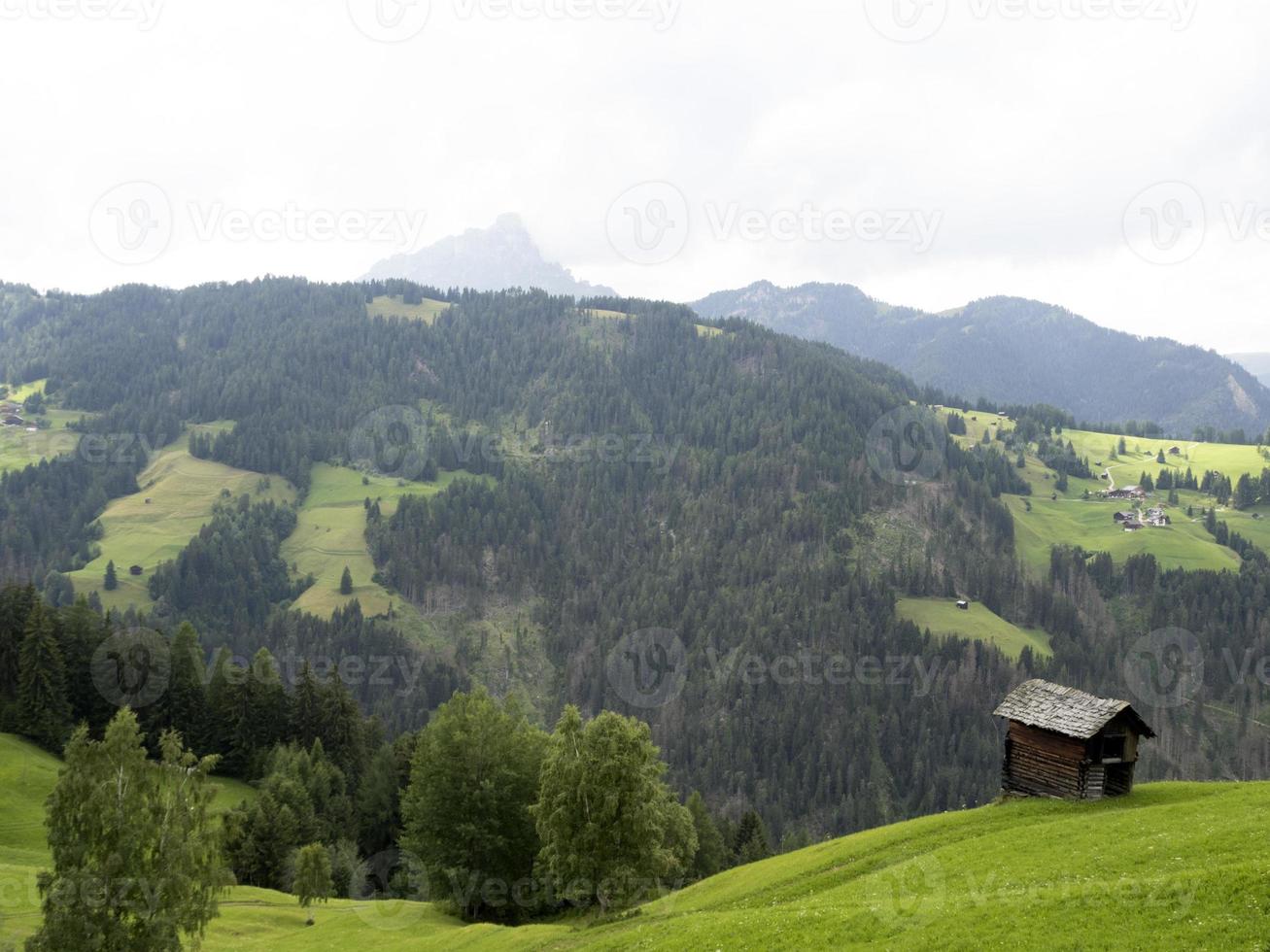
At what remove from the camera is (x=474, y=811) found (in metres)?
62.4

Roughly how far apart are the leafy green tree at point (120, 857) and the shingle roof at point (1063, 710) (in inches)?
1649

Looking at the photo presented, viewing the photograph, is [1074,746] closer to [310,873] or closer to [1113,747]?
[1113,747]

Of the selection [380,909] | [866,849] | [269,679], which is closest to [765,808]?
[269,679]

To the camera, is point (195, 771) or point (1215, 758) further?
point (1215, 758)

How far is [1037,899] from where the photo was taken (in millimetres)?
28297

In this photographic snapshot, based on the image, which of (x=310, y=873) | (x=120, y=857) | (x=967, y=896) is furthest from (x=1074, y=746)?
(x=310, y=873)

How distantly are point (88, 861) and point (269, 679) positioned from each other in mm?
69741

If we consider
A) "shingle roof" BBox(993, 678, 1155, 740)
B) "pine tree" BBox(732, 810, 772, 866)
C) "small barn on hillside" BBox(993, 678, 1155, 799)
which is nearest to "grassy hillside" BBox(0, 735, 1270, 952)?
"small barn on hillside" BBox(993, 678, 1155, 799)

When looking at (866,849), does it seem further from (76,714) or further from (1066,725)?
(76,714)

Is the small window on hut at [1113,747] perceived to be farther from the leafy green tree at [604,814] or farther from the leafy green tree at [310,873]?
the leafy green tree at [310,873]

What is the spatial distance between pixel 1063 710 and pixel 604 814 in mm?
26606

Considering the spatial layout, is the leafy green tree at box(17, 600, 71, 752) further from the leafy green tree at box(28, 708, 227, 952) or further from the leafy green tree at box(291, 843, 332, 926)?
the leafy green tree at box(28, 708, 227, 952)

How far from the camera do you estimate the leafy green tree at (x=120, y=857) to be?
33.3 metres

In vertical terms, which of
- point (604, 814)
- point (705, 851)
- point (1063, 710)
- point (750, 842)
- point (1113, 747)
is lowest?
point (750, 842)
